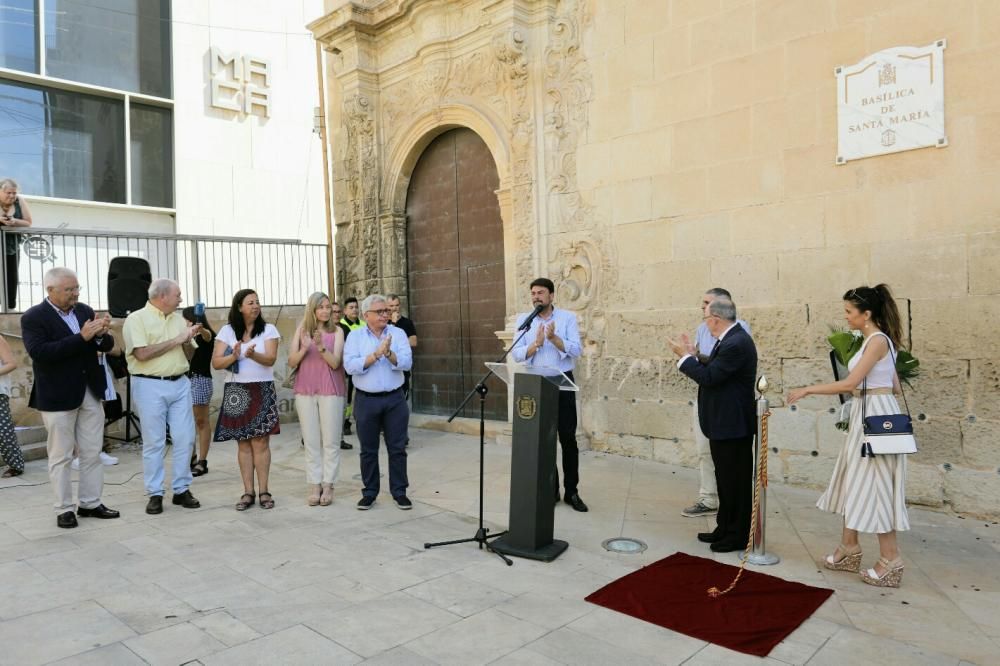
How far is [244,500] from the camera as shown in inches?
218

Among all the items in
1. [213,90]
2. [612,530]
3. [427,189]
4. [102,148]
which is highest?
[213,90]

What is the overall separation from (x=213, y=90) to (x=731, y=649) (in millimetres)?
13407

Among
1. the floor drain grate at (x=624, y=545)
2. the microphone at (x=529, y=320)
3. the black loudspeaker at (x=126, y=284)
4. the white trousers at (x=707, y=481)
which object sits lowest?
the floor drain grate at (x=624, y=545)

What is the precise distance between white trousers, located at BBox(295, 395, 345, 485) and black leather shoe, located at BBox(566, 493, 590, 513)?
191 centimetres

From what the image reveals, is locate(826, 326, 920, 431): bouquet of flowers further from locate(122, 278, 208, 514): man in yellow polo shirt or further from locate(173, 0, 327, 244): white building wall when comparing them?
locate(173, 0, 327, 244): white building wall

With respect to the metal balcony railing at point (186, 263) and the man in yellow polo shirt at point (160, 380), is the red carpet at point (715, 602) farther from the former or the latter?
the metal balcony railing at point (186, 263)

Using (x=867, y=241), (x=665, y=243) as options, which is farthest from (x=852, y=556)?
(x=665, y=243)

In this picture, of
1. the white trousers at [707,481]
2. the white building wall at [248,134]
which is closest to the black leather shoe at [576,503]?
the white trousers at [707,481]

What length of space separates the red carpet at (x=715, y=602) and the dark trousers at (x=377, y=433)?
7.28 feet

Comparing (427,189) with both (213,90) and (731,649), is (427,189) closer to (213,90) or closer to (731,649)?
(213,90)

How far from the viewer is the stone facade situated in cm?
514

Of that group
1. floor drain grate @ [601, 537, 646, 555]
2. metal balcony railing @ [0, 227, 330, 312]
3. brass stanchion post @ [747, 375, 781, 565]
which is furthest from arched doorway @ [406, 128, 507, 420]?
brass stanchion post @ [747, 375, 781, 565]

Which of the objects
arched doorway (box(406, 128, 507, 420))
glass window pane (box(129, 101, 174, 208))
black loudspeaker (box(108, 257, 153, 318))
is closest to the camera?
black loudspeaker (box(108, 257, 153, 318))

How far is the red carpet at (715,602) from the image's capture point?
10.6 ft
